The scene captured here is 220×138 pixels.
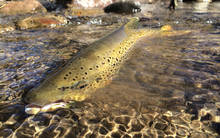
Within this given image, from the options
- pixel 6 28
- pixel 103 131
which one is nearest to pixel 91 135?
pixel 103 131

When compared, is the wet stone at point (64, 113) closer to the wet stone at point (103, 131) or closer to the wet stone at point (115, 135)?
the wet stone at point (103, 131)

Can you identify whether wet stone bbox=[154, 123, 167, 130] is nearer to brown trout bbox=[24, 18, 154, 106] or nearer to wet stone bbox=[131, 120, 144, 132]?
wet stone bbox=[131, 120, 144, 132]

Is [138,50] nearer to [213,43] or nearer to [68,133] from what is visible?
[213,43]

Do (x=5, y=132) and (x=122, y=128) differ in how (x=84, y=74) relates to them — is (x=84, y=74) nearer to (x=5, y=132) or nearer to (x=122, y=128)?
(x=122, y=128)

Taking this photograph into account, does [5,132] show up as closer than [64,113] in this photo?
Yes

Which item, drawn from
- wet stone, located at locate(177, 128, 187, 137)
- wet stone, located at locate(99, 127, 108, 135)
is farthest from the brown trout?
wet stone, located at locate(177, 128, 187, 137)

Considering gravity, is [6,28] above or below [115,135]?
above

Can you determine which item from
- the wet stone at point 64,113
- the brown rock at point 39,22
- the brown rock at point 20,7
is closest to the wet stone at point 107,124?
the wet stone at point 64,113
